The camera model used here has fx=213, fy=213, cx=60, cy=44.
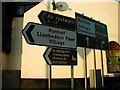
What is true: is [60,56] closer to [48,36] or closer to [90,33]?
[48,36]

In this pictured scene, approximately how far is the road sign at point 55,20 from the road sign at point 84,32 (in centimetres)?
28

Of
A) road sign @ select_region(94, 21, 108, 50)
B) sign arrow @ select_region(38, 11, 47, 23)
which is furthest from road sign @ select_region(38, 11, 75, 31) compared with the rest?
road sign @ select_region(94, 21, 108, 50)

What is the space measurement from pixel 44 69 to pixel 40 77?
292 millimetres

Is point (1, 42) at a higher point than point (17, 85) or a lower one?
higher

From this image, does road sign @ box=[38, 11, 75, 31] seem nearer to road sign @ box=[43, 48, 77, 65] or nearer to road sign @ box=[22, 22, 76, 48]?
road sign @ box=[22, 22, 76, 48]

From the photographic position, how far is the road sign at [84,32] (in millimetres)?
4934

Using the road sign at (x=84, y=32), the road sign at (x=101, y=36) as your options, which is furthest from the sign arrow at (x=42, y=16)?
the road sign at (x=101, y=36)

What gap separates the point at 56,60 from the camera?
423cm

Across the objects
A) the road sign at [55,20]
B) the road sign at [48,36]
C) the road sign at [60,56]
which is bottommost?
the road sign at [60,56]

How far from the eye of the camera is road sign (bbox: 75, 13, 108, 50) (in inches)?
195

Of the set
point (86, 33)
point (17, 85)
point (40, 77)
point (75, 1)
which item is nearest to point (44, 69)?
point (40, 77)

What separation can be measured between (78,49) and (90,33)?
6.91 ft

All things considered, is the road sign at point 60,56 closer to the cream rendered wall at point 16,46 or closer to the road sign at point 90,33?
the road sign at point 90,33

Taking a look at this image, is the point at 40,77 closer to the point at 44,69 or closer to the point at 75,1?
the point at 44,69
